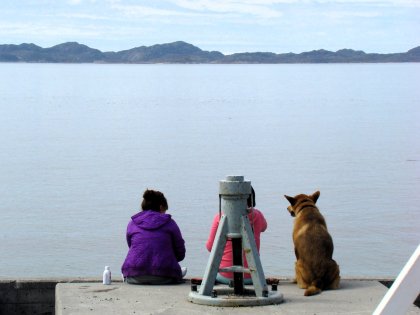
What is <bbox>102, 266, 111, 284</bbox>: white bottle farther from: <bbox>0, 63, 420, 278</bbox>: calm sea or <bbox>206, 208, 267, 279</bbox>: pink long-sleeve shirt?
<bbox>0, 63, 420, 278</bbox>: calm sea

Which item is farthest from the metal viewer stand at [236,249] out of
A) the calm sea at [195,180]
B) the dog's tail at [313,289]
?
the calm sea at [195,180]

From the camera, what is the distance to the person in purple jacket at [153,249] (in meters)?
8.77

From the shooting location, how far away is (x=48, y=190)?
24953 millimetres

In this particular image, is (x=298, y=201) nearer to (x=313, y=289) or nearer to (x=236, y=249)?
(x=313, y=289)

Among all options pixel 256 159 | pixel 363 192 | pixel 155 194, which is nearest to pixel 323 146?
pixel 256 159

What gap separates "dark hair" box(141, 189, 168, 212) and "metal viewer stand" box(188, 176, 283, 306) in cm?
124

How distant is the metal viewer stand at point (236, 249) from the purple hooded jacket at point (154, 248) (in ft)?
2.84

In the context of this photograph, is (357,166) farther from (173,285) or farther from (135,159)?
(173,285)

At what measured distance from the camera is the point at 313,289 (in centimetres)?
844

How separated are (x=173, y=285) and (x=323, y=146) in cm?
2864

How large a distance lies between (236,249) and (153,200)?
134 centimetres

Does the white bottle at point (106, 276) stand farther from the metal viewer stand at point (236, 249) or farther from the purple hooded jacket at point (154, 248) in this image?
the metal viewer stand at point (236, 249)

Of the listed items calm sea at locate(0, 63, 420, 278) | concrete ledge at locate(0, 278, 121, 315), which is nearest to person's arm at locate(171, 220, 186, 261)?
concrete ledge at locate(0, 278, 121, 315)

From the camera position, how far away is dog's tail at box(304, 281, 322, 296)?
8367mm
